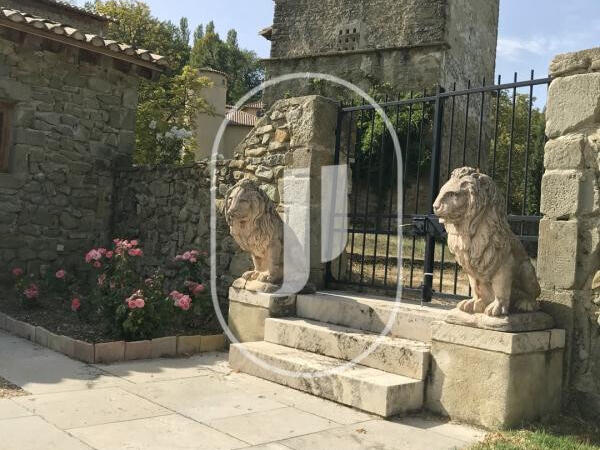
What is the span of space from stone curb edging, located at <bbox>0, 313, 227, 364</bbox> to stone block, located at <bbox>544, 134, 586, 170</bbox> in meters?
3.53

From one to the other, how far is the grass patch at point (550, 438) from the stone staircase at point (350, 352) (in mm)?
682

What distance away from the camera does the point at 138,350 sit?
209 inches

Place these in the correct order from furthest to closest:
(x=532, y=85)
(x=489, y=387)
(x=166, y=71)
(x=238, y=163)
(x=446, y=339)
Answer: (x=166, y=71) → (x=238, y=163) → (x=532, y=85) → (x=446, y=339) → (x=489, y=387)

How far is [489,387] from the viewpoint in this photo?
3621 millimetres

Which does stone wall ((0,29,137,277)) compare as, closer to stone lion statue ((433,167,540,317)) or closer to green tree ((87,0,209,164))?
green tree ((87,0,209,164))

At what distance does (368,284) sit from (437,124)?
1.74 meters

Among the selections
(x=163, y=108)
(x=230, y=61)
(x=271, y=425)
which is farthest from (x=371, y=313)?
(x=230, y=61)

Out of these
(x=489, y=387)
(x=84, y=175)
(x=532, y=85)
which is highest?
(x=532, y=85)

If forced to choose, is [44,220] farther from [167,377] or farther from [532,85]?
[532,85]

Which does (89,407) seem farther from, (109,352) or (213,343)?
(213,343)

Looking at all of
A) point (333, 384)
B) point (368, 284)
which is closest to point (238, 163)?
point (368, 284)

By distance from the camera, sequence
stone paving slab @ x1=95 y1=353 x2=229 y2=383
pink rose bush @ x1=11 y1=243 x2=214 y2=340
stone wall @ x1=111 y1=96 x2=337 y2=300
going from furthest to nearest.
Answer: stone wall @ x1=111 y1=96 x2=337 y2=300
pink rose bush @ x1=11 y1=243 x2=214 y2=340
stone paving slab @ x1=95 y1=353 x2=229 y2=383

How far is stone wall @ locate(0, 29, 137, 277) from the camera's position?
8016 mm

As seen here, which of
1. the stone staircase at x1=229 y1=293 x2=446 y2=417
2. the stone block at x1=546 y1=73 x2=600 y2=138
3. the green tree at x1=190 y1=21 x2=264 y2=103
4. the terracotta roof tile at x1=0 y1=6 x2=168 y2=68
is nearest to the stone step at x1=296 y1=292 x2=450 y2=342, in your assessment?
the stone staircase at x1=229 y1=293 x2=446 y2=417
